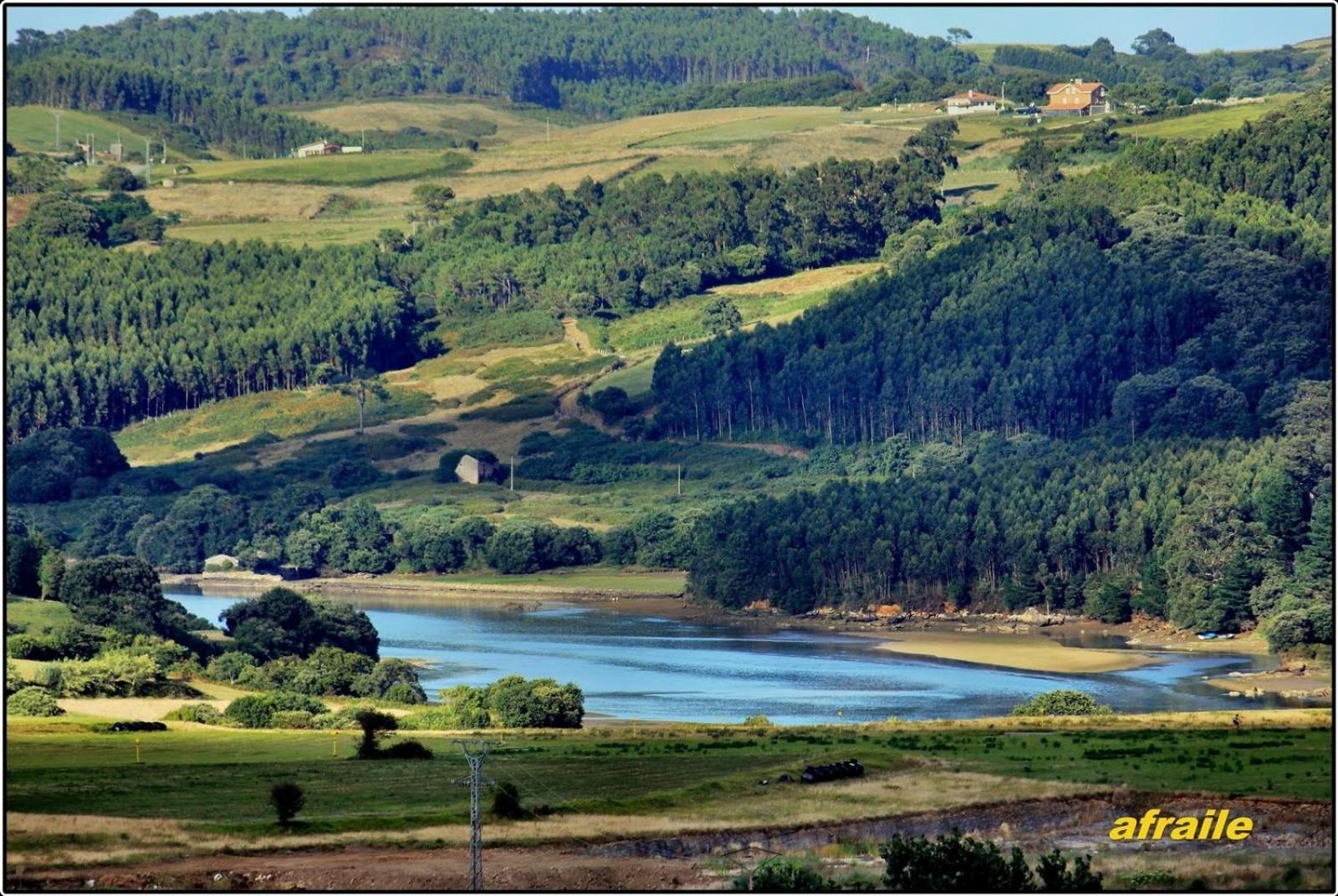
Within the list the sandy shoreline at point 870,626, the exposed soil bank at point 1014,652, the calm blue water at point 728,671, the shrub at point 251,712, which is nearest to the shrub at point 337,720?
the shrub at point 251,712

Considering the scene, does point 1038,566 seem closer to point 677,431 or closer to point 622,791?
point 677,431

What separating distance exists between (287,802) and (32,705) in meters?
26.6

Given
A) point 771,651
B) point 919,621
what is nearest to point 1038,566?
point 919,621

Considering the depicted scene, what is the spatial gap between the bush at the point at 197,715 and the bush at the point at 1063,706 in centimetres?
2782

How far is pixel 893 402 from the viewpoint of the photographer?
18912 centimetres

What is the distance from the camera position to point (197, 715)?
3595 inches

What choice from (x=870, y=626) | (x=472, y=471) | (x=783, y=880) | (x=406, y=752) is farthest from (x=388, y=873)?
(x=472, y=471)

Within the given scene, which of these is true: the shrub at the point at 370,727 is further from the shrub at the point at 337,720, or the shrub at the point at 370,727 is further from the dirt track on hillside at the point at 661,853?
the dirt track on hillside at the point at 661,853

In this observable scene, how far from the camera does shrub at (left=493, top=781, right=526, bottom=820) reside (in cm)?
6562

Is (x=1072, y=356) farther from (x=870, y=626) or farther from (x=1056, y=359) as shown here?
(x=870, y=626)

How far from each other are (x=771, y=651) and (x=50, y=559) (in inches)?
1337

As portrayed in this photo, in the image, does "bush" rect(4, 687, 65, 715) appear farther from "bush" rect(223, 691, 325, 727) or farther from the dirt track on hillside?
the dirt track on hillside

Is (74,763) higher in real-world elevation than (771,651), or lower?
higher

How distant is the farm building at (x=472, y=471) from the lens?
617ft
